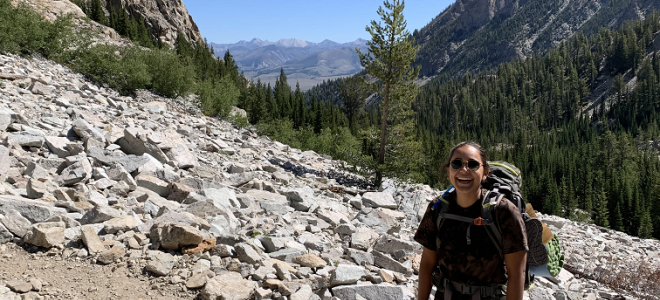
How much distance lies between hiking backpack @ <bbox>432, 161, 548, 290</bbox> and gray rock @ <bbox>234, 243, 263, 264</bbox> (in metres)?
3.43

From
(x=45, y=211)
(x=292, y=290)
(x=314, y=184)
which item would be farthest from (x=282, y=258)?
(x=314, y=184)

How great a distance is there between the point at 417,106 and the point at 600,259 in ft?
542

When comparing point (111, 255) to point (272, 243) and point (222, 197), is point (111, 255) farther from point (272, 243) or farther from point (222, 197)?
point (222, 197)

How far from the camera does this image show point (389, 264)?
7477 millimetres

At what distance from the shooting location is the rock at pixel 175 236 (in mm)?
6191

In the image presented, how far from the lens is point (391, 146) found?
2056 centimetres

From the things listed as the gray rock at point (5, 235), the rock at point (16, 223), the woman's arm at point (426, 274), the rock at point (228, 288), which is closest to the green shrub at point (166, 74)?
the rock at point (16, 223)

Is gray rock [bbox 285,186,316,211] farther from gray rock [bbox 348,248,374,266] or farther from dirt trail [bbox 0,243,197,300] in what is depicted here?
dirt trail [bbox 0,243,197,300]

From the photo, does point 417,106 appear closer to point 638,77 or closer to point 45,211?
point 638,77

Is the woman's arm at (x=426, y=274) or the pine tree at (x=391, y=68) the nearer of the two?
the woman's arm at (x=426, y=274)

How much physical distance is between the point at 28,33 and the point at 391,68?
18.4 metres

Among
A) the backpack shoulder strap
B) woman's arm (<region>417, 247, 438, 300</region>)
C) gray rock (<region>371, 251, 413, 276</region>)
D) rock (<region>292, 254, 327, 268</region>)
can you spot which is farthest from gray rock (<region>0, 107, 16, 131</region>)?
the backpack shoulder strap

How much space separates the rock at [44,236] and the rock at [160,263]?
52.9 inches

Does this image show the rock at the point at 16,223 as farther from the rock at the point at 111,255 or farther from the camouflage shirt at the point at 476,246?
the camouflage shirt at the point at 476,246
